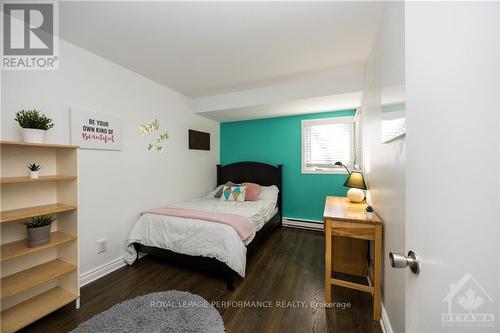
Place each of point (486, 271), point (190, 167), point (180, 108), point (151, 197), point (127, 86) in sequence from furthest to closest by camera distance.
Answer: point (190, 167)
point (180, 108)
point (151, 197)
point (127, 86)
point (486, 271)

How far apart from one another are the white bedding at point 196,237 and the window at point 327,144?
157 cm

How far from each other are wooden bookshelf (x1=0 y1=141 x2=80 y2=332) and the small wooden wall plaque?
191cm

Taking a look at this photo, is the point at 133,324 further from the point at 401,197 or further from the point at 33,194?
the point at 401,197

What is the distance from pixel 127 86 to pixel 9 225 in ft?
5.91

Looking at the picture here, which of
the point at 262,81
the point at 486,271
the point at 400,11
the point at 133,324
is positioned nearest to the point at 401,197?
the point at 486,271

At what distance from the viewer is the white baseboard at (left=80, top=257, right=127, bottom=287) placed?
79.2 inches

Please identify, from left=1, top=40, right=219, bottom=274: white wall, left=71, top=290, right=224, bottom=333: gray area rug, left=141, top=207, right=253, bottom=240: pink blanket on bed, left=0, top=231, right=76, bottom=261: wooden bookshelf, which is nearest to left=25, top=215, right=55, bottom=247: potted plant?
left=0, top=231, right=76, bottom=261: wooden bookshelf

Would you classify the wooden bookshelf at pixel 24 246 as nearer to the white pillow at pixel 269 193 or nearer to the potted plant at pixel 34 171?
the potted plant at pixel 34 171

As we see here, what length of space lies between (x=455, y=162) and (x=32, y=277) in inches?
102

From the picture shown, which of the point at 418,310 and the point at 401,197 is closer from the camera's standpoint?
the point at 418,310

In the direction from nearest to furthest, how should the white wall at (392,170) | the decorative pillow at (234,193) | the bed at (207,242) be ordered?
the white wall at (392,170), the bed at (207,242), the decorative pillow at (234,193)

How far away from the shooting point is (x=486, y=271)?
1.31 feet

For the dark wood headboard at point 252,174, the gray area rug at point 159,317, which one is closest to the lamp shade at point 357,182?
the dark wood headboard at point 252,174

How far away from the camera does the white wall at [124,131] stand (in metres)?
1.73
